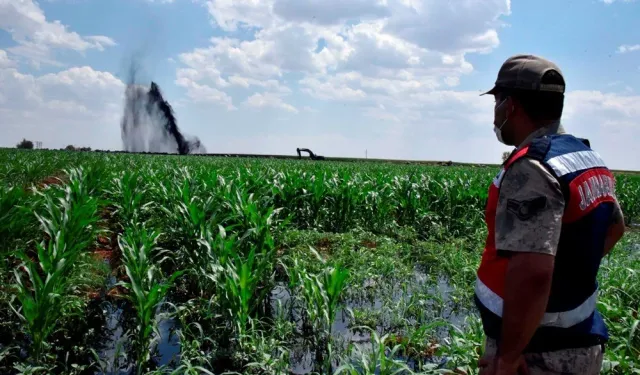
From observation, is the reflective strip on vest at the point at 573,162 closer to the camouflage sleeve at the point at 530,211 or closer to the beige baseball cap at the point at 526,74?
the camouflage sleeve at the point at 530,211

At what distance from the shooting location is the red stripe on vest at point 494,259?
5.27ft

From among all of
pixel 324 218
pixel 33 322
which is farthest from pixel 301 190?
pixel 33 322

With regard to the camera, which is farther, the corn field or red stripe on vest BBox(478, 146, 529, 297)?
the corn field

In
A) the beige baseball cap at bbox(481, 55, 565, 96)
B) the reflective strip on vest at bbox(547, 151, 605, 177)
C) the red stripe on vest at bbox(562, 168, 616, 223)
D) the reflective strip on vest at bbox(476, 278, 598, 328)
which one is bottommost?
the reflective strip on vest at bbox(476, 278, 598, 328)

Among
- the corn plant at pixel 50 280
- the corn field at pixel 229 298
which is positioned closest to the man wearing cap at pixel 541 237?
the corn field at pixel 229 298

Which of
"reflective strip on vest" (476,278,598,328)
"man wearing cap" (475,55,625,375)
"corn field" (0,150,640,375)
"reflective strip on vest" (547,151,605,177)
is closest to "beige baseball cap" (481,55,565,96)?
"man wearing cap" (475,55,625,375)

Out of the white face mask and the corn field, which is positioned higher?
the white face mask

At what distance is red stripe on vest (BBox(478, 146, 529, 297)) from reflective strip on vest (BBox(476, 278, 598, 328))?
0.09 feet

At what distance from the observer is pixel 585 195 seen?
5.04 feet

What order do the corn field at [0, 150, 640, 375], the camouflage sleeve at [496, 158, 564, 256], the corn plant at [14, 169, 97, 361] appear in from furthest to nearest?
the corn field at [0, 150, 640, 375]
the corn plant at [14, 169, 97, 361]
the camouflage sleeve at [496, 158, 564, 256]

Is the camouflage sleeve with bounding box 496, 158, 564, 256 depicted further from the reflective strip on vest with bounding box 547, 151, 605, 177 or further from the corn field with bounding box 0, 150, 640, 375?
the corn field with bounding box 0, 150, 640, 375

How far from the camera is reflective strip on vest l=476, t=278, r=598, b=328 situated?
1.59 metres

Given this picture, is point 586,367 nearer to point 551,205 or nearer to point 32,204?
point 551,205

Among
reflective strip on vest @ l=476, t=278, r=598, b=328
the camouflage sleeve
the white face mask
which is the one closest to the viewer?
the camouflage sleeve
